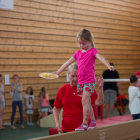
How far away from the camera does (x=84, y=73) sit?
2.17 meters

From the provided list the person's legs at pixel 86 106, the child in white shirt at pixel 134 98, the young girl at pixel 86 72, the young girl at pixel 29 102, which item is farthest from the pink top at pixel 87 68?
the young girl at pixel 29 102

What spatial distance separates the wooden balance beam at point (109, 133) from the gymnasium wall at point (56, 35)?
16.5ft

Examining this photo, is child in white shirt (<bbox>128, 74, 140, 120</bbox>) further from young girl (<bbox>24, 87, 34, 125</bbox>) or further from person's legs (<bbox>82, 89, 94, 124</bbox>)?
young girl (<bbox>24, 87, 34, 125</bbox>)

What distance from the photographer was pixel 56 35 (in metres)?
7.95

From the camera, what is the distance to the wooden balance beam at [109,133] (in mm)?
1940

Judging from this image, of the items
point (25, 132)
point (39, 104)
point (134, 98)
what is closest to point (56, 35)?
point (39, 104)

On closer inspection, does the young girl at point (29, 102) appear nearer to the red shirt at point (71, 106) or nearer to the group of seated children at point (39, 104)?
the group of seated children at point (39, 104)

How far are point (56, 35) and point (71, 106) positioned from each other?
229 inches

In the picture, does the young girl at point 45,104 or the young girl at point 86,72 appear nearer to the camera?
the young girl at point 86,72

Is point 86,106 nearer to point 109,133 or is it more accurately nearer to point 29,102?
point 109,133

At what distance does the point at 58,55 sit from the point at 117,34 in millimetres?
3077

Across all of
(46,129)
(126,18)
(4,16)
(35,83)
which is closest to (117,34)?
(126,18)

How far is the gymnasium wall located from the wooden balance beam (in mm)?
5023

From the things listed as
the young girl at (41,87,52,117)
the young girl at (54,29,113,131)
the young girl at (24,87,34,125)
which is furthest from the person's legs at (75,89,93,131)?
the young girl at (41,87,52,117)
